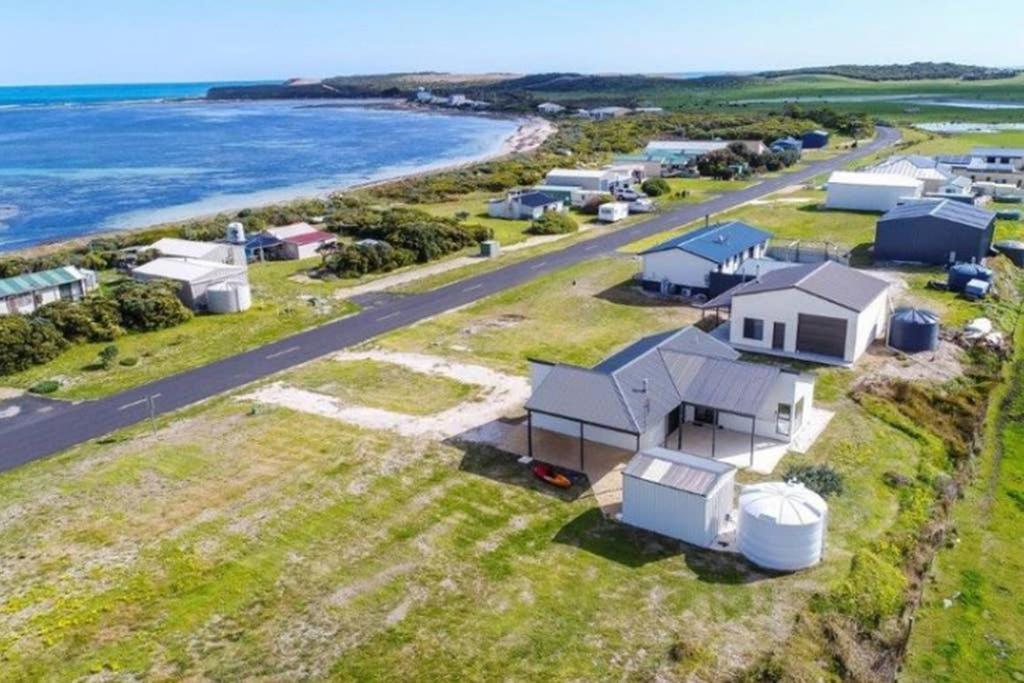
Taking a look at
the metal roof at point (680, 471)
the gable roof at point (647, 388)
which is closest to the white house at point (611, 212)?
the gable roof at point (647, 388)

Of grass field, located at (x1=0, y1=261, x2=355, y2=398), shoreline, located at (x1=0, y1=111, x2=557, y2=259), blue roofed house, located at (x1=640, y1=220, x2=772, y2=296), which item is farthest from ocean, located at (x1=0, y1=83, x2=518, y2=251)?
blue roofed house, located at (x1=640, y1=220, x2=772, y2=296)

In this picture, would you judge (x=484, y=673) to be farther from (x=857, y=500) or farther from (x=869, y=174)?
(x=869, y=174)

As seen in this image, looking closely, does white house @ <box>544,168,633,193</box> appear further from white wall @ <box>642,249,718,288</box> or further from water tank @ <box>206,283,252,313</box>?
water tank @ <box>206,283,252,313</box>

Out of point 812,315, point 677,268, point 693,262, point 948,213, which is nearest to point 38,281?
point 677,268

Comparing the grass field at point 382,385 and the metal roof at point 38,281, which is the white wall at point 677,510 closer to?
the grass field at point 382,385

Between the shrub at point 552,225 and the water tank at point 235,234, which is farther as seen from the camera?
the shrub at point 552,225

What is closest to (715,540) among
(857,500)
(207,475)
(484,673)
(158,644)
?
(857,500)

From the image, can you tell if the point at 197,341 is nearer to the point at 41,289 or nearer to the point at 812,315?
the point at 41,289
